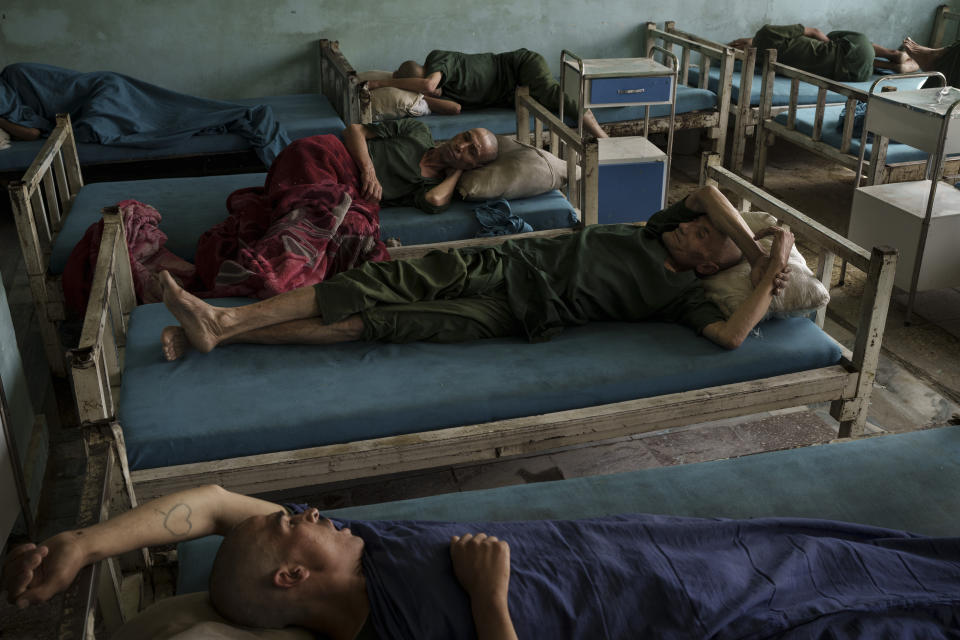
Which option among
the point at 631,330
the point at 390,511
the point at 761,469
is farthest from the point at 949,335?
the point at 390,511

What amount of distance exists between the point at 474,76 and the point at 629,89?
3.78 feet

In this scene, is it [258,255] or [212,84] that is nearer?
[258,255]

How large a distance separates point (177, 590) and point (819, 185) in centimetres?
515

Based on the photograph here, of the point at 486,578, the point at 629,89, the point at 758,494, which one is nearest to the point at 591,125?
the point at 629,89

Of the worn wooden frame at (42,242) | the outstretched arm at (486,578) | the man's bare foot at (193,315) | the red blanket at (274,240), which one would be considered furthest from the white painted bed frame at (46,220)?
the outstretched arm at (486,578)

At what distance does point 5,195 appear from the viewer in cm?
505

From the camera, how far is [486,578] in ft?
4.92

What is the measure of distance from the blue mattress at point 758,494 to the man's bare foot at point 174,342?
76 cm

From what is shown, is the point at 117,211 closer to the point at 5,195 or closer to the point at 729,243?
the point at 729,243

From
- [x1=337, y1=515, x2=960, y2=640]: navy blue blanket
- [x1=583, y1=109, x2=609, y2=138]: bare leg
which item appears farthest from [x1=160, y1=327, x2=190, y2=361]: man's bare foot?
[x1=583, y1=109, x2=609, y2=138]: bare leg

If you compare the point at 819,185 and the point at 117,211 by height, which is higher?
the point at 117,211

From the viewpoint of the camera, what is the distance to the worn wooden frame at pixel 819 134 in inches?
174

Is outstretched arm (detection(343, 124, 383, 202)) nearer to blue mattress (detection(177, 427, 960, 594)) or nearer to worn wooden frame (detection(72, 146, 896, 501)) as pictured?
worn wooden frame (detection(72, 146, 896, 501))

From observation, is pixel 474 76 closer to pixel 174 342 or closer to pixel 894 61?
pixel 894 61
